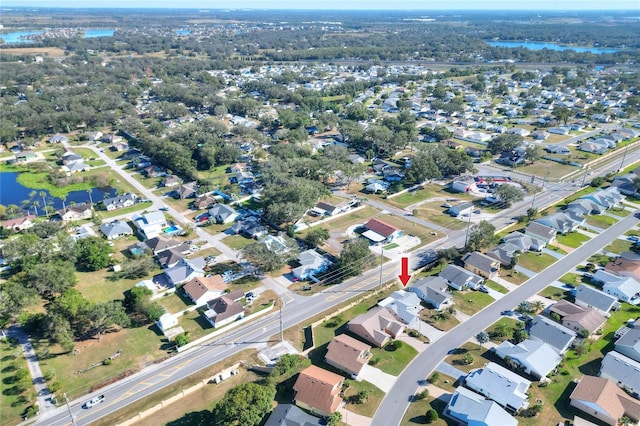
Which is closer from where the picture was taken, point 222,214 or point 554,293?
point 554,293

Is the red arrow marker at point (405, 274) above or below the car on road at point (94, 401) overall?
above

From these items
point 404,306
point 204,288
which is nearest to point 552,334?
point 404,306

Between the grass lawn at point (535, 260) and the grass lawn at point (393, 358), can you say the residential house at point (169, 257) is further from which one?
the grass lawn at point (535, 260)

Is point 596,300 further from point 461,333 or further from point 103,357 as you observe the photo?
point 103,357

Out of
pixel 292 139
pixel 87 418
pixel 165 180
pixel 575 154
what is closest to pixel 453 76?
pixel 575 154

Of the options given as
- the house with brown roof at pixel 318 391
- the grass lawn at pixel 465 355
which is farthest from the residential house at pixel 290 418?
the grass lawn at pixel 465 355

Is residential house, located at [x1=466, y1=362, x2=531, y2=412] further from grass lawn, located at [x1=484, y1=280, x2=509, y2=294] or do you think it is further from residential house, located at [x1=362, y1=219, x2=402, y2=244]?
residential house, located at [x1=362, y1=219, x2=402, y2=244]
